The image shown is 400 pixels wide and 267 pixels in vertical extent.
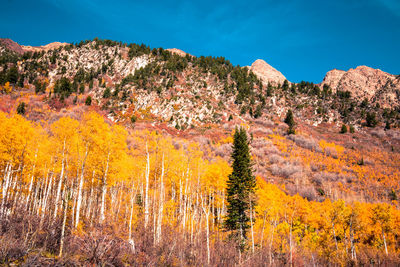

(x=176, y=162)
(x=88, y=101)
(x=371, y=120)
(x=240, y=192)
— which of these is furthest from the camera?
(x=371, y=120)

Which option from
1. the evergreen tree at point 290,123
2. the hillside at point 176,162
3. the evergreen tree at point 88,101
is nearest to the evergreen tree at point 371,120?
the hillside at point 176,162

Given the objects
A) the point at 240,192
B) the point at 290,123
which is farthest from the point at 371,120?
the point at 240,192

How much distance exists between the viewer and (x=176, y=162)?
20750 mm

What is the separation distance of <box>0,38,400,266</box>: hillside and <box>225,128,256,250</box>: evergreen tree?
238cm

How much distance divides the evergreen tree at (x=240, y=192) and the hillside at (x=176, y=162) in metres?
2.38

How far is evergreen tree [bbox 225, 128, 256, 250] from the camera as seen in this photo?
67.9ft

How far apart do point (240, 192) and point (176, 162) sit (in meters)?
7.26

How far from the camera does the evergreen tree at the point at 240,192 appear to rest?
20.7 metres

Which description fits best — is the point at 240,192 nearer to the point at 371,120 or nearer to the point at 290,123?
the point at 290,123

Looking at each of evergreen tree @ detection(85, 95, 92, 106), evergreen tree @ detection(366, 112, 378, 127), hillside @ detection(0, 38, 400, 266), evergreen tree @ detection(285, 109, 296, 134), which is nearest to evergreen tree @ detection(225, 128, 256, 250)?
hillside @ detection(0, 38, 400, 266)

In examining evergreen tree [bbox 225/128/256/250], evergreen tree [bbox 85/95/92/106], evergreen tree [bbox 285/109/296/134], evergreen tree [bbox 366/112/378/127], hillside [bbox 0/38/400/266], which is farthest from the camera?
evergreen tree [bbox 366/112/378/127]

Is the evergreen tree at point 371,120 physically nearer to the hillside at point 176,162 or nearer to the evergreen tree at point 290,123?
the hillside at point 176,162

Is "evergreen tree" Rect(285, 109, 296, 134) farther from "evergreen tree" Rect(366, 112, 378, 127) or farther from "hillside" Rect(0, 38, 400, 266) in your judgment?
"evergreen tree" Rect(366, 112, 378, 127)

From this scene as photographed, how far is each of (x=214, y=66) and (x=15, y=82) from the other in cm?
10265
